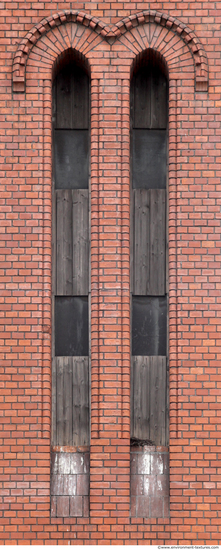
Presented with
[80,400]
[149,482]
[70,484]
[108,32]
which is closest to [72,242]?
[80,400]

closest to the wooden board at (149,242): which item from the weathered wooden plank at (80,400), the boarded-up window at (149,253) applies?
the boarded-up window at (149,253)

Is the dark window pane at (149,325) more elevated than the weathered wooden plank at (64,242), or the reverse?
the weathered wooden plank at (64,242)

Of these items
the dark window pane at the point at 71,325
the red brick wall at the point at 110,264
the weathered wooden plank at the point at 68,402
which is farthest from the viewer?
the dark window pane at the point at 71,325

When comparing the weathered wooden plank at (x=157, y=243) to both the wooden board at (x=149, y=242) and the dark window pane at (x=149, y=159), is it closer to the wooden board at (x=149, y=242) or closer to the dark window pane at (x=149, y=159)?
the wooden board at (x=149, y=242)

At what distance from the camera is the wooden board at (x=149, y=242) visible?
6199 mm

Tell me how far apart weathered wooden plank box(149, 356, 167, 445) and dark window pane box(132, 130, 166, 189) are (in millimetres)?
1782

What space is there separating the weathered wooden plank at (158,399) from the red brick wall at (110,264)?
0.26 metres

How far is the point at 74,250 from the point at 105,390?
1.42 m

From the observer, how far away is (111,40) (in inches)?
239

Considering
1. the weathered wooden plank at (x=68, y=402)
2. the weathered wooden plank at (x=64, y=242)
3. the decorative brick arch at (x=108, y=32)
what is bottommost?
the weathered wooden plank at (x=68, y=402)

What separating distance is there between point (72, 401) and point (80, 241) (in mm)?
1584

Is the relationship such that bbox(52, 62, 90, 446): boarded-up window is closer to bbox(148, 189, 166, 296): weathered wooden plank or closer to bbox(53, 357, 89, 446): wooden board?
bbox(53, 357, 89, 446): wooden board

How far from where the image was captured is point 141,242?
623 centimetres

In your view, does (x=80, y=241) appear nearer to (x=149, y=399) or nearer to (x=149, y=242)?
(x=149, y=242)
